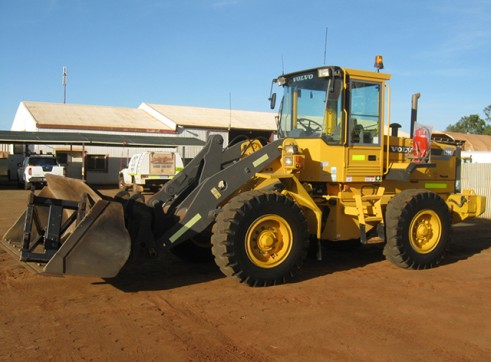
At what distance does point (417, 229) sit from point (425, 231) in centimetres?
14

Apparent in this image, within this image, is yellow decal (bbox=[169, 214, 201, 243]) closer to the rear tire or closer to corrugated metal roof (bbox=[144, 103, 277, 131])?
the rear tire

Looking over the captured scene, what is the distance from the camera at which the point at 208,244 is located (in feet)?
25.1

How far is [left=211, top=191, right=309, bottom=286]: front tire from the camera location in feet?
19.8

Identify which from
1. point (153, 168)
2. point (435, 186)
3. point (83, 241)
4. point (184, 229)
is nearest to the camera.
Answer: point (83, 241)

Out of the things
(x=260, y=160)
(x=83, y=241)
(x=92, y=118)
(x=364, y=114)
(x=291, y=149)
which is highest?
(x=92, y=118)

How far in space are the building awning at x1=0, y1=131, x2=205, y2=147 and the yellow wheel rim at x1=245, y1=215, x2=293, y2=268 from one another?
22.1 meters

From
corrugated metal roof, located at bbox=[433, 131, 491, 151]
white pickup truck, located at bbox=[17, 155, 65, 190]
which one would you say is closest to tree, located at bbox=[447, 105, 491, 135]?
corrugated metal roof, located at bbox=[433, 131, 491, 151]

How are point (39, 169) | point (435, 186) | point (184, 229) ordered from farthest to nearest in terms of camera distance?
point (39, 169) < point (435, 186) < point (184, 229)

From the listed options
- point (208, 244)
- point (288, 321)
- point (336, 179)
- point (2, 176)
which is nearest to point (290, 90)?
point (336, 179)

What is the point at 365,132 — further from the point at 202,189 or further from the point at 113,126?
the point at 113,126

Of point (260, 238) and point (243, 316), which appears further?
point (260, 238)

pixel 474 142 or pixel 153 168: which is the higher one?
pixel 474 142

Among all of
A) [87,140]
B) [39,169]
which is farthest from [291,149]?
[87,140]

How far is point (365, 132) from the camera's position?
24.6 ft
